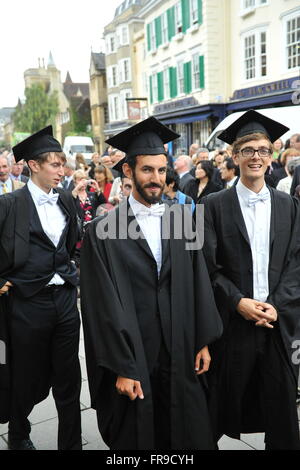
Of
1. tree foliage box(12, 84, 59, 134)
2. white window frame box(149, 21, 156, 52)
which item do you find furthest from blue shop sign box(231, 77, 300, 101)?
tree foliage box(12, 84, 59, 134)

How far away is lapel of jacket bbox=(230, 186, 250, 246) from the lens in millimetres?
2658

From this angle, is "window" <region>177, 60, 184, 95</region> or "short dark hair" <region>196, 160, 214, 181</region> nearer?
"short dark hair" <region>196, 160, 214, 181</region>

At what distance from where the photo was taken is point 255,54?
18.6 m

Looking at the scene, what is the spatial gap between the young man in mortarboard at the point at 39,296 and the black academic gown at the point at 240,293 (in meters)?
1.03

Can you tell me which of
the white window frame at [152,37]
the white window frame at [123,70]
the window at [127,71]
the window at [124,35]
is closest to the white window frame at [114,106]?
the white window frame at [123,70]

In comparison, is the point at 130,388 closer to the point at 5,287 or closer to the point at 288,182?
the point at 5,287

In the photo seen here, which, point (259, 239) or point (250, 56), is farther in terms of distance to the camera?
point (250, 56)

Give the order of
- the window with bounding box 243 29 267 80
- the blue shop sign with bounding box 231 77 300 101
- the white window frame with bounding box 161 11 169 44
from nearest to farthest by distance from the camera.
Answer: the blue shop sign with bounding box 231 77 300 101 → the window with bounding box 243 29 267 80 → the white window frame with bounding box 161 11 169 44

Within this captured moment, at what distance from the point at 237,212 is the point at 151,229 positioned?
1.91 feet

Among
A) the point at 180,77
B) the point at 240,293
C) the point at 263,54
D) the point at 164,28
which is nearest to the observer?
the point at 240,293

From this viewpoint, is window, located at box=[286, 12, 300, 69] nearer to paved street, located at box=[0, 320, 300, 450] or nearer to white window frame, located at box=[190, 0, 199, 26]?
white window frame, located at box=[190, 0, 199, 26]

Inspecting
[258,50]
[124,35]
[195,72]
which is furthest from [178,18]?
[124,35]
